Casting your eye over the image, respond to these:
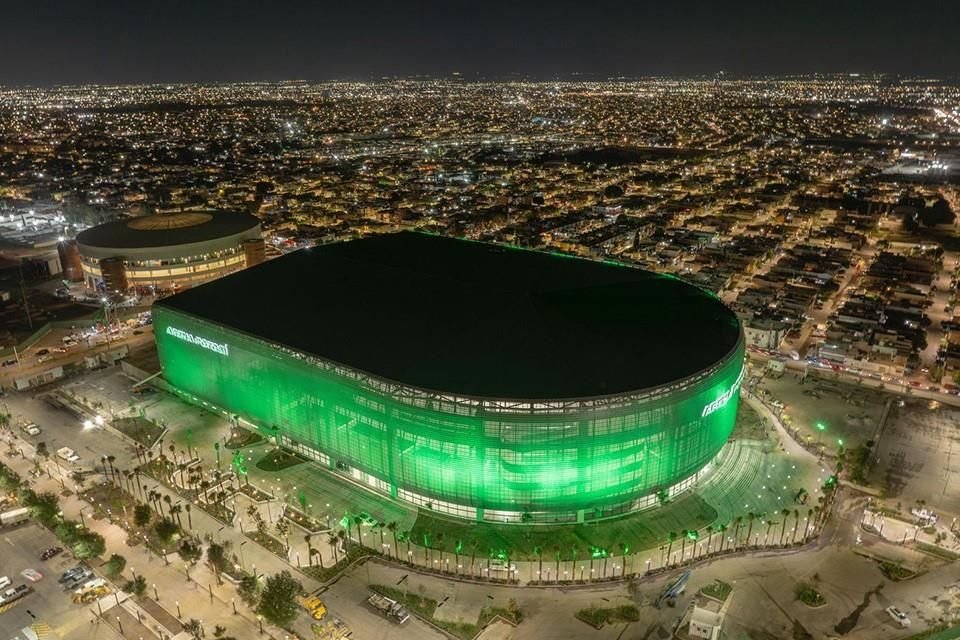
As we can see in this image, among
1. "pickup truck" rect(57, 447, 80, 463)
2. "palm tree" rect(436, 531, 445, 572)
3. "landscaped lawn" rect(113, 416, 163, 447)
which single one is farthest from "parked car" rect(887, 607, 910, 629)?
"pickup truck" rect(57, 447, 80, 463)

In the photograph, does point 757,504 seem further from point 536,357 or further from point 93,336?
point 93,336

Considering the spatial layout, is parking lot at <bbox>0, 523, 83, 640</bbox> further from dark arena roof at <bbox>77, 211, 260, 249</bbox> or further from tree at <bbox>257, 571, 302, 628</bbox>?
dark arena roof at <bbox>77, 211, 260, 249</bbox>

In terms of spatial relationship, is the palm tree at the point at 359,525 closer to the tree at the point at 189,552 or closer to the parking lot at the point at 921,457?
the tree at the point at 189,552

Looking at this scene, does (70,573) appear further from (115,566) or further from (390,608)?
(390,608)

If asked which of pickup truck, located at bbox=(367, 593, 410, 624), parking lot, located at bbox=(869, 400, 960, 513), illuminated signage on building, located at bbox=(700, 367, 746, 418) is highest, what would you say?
illuminated signage on building, located at bbox=(700, 367, 746, 418)

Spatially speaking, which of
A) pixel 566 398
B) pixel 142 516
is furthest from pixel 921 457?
pixel 142 516

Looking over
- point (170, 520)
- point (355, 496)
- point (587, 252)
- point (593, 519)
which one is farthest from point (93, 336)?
point (587, 252)
